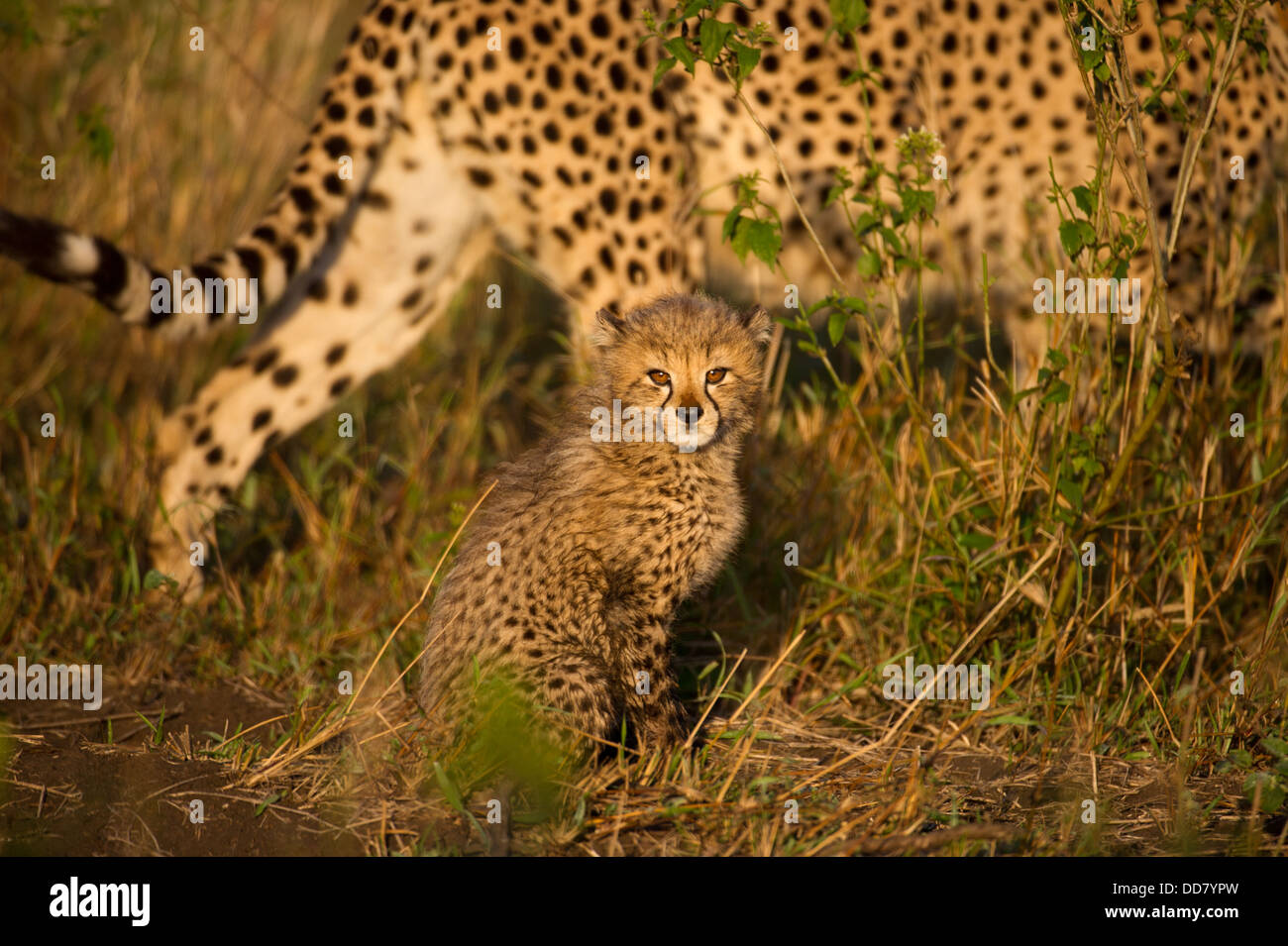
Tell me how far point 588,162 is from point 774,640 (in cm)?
134

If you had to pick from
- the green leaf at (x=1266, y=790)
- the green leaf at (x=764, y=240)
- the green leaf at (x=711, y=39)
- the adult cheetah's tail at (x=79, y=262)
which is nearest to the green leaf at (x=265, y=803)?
the adult cheetah's tail at (x=79, y=262)

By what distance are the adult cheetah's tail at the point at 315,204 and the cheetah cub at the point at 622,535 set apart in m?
1.15

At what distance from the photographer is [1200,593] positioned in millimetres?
3236

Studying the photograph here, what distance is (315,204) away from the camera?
3.73 metres

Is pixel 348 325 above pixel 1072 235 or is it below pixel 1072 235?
below

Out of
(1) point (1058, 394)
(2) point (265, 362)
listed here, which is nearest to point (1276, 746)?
(1) point (1058, 394)

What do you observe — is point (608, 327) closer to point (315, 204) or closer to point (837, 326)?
point (837, 326)

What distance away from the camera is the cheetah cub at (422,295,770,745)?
102 inches

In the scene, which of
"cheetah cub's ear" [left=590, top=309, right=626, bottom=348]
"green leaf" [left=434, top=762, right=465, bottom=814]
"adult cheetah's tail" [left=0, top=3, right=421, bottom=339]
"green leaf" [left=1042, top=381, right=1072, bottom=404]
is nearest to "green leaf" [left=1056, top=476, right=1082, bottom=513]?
"green leaf" [left=1042, top=381, right=1072, bottom=404]

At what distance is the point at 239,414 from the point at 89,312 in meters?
1.44

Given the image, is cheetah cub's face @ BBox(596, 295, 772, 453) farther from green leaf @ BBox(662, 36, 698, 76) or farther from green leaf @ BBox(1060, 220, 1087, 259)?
green leaf @ BBox(1060, 220, 1087, 259)

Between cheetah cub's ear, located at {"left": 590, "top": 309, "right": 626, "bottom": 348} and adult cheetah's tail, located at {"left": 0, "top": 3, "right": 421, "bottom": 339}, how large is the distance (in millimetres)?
1221
